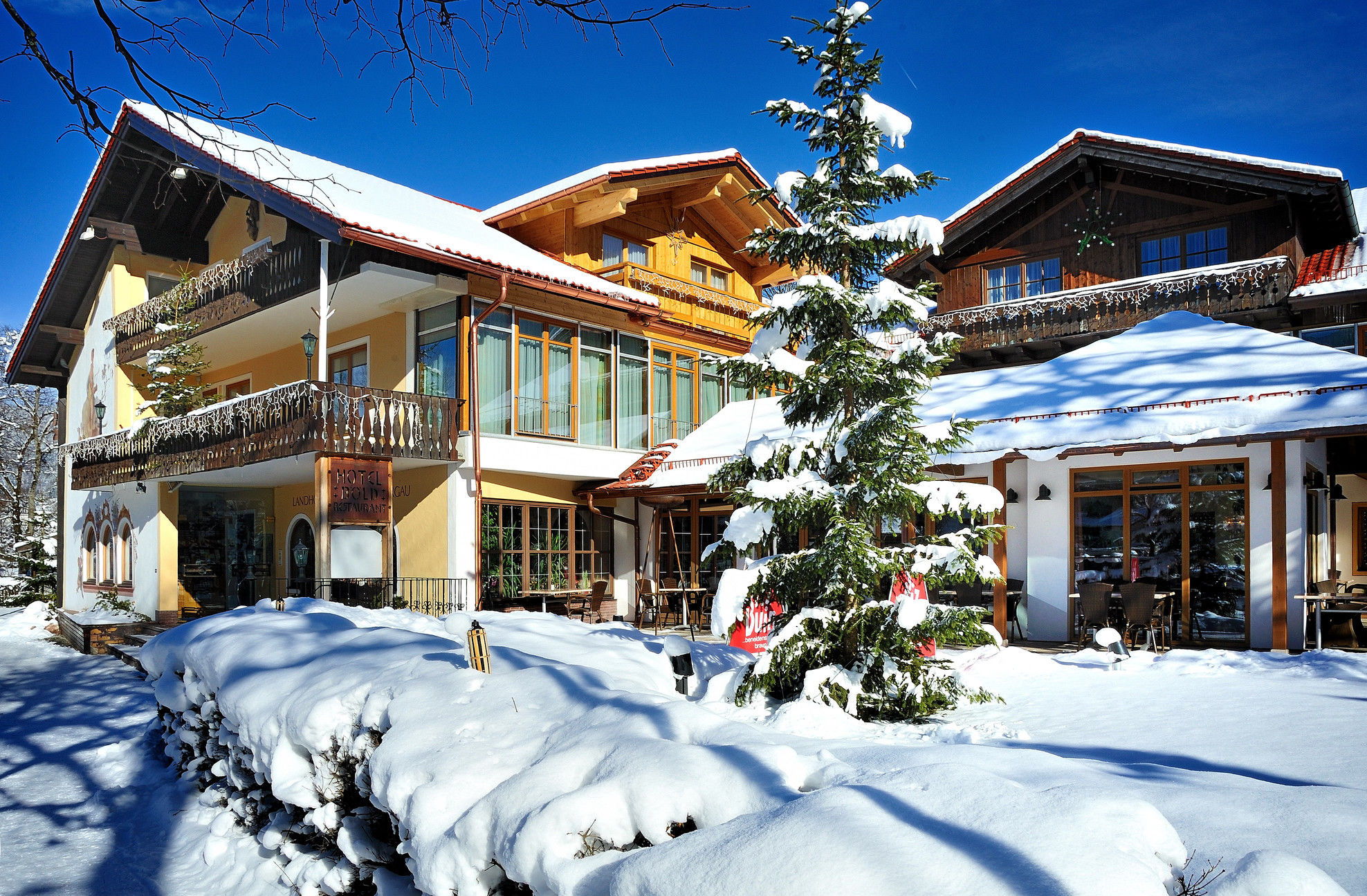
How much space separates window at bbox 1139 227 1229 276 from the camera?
17.4 metres

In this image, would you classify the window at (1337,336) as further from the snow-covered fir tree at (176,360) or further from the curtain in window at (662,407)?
the snow-covered fir tree at (176,360)

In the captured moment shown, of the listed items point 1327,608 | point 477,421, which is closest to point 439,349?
point 477,421

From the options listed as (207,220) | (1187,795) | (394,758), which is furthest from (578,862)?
(207,220)

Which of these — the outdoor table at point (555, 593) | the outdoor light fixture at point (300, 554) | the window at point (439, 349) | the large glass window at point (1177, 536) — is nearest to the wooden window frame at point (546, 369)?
the window at point (439, 349)

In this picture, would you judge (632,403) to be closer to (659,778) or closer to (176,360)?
(176,360)

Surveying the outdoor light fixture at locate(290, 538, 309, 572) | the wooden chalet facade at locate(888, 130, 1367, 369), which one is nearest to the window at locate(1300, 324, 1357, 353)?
the wooden chalet facade at locate(888, 130, 1367, 369)

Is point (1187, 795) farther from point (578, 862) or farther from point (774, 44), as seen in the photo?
point (774, 44)

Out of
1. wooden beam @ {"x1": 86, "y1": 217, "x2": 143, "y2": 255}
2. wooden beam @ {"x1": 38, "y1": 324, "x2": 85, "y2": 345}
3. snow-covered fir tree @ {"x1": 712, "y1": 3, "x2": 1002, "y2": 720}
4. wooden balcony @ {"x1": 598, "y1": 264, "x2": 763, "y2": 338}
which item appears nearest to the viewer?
snow-covered fir tree @ {"x1": 712, "y1": 3, "x2": 1002, "y2": 720}

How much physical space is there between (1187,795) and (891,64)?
18.0 ft

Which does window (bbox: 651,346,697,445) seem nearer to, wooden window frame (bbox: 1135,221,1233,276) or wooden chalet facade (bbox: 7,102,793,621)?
wooden chalet facade (bbox: 7,102,793,621)

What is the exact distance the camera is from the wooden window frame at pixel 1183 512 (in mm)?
11188

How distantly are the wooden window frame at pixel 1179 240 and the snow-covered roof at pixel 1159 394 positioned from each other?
443 centimetres

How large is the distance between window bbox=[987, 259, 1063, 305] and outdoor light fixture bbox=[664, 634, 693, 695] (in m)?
13.3

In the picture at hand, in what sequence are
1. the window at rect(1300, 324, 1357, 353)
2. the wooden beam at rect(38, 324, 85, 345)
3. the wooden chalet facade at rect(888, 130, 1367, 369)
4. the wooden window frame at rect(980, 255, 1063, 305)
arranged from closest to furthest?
the wooden chalet facade at rect(888, 130, 1367, 369), the window at rect(1300, 324, 1357, 353), the wooden window frame at rect(980, 255, 1063, 305), the wooden beam at rect(38, 324, 85, 345)
